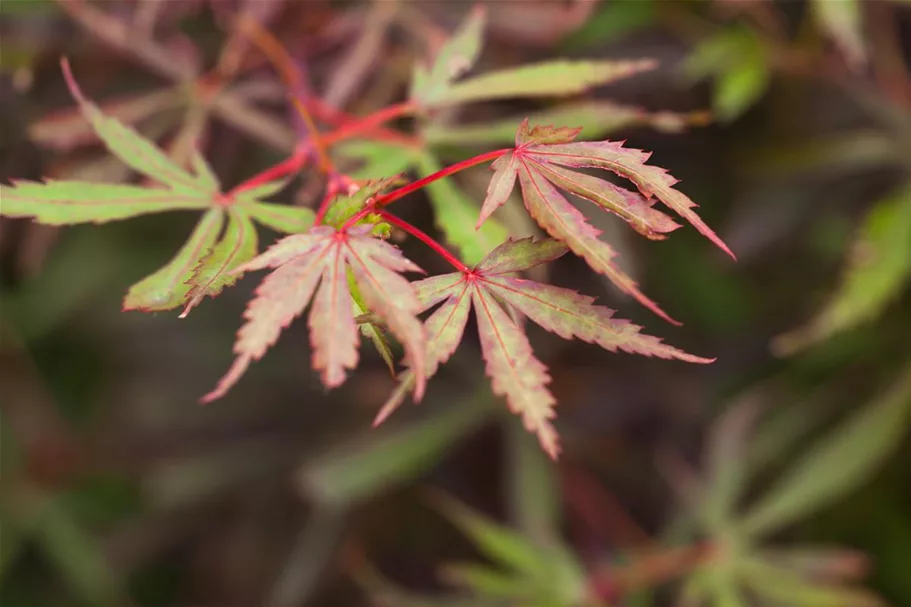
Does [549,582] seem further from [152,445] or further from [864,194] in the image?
[152,445]

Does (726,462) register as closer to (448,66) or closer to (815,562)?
(815,562)

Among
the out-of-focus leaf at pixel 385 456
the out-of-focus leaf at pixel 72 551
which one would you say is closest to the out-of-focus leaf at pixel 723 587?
the out-of-focus leaf at pixel 385 456

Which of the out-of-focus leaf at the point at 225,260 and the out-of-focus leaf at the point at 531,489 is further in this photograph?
the out-of-focus leaf at the point at 531,489

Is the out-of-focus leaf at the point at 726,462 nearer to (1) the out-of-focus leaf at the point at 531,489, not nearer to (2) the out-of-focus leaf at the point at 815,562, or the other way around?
(2) the out-of-focus leaf at the point at 815,562

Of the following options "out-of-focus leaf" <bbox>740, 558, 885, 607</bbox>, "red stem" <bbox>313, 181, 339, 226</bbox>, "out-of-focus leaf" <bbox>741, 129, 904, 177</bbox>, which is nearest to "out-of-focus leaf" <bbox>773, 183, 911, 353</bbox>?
"out-of-focus leaf" <bbox>741, 129, 904, 177</bbox>

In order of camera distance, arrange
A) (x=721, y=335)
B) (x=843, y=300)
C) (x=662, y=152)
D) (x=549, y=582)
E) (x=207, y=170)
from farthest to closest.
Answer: (x=721, y=335) < (x=662, y=152) < (x=549, y=582) < (x=843, y=300) < (x=207, y=170)

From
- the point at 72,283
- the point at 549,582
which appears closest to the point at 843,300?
the point at 549,582
